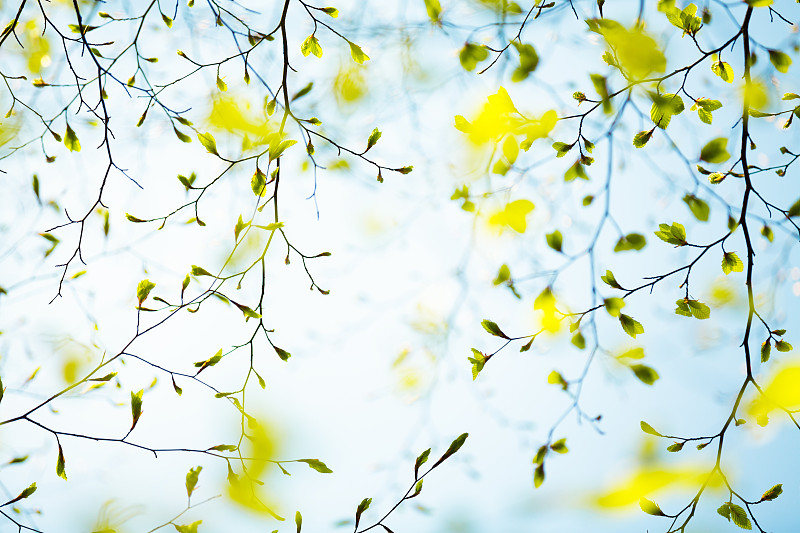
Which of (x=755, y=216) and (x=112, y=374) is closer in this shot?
(x=112, y=374)

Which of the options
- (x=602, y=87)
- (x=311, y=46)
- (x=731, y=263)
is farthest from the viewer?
(x=311, y=46)

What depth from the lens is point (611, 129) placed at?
3.27 feet

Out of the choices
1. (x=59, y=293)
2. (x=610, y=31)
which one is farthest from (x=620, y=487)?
(x=59, y=293)

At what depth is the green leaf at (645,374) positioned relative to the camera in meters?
0.81

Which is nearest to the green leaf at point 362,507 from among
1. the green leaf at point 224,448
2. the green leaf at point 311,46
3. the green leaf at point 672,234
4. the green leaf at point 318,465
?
the green leaf at point 318,465

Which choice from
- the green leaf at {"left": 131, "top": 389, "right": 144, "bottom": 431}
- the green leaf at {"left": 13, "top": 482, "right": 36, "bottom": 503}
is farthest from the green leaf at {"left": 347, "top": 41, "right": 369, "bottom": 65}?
the green leaf at {"left": 13, "top": 482, "right": 36, "bottom": 503}

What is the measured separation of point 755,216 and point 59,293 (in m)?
1.54

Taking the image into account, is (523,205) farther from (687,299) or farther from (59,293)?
(59,293)

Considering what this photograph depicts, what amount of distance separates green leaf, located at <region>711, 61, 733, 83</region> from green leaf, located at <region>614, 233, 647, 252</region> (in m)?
0.41

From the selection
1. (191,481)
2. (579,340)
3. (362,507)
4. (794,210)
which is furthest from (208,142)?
(794,210)

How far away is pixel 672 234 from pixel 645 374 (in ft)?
0.85

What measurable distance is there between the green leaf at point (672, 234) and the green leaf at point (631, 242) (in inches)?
1.6

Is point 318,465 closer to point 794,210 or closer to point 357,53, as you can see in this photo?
point 357,53

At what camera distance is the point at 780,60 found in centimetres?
89
